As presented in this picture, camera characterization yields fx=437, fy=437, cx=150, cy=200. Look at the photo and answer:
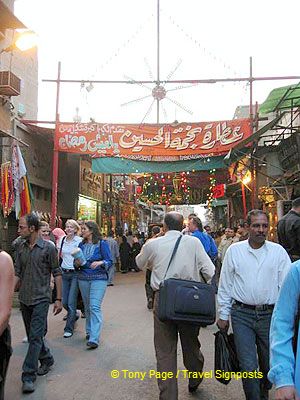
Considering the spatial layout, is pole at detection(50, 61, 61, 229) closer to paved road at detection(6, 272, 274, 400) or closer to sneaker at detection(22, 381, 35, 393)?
paved road at detection(6, 272, 274, 400)

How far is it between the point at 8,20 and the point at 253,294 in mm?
10935

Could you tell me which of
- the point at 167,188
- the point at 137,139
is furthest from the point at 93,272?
the point at 167,188

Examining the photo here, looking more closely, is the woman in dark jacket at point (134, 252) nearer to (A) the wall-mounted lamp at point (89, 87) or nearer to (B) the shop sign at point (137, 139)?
(B) the shop sign at point (137, 139)

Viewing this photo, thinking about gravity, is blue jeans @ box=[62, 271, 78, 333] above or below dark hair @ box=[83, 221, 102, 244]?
below

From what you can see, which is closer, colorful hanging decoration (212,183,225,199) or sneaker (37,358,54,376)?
sneaker (37,358,54,376)

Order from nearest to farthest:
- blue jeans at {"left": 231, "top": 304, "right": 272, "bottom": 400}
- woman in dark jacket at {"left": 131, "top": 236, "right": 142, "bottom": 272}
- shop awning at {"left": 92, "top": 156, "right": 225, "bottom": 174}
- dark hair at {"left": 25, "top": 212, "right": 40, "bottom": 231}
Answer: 1. blue jeans at {"left": 231, "top": 304, "right": 272, "bottom": 400}
2. dark hair at {"left": 25, "top": 212, "right": 40, "bottom": 231}
3. shop awning at {"left": 92, "top": 156, "right": 225, "bottom": 174}
4. woman in dark jacket at {"left": 131, "top": 236, "right": 142, "bottom": 272}

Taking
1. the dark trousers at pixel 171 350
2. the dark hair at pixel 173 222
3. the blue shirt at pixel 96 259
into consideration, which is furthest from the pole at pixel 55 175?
the dark trousers at pixel 171 350

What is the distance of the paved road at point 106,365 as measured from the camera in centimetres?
452

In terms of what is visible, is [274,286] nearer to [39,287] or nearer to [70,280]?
[39,287]

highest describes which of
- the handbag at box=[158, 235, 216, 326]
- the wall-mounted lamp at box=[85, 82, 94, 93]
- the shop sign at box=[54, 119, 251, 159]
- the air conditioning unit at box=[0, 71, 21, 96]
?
the wall-mounted lamp at box=[85, 82, 94, 93]

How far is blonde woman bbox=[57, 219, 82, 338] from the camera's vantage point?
7129 mm

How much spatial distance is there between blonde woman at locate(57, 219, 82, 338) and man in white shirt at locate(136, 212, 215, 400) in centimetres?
308

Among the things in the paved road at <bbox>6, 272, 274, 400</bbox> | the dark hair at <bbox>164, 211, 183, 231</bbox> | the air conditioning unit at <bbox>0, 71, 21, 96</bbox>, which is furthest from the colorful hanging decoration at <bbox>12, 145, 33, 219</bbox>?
the dark hair at <bbox>164, 211, 183, 231</bbox>

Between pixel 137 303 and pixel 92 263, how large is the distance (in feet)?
13.7
